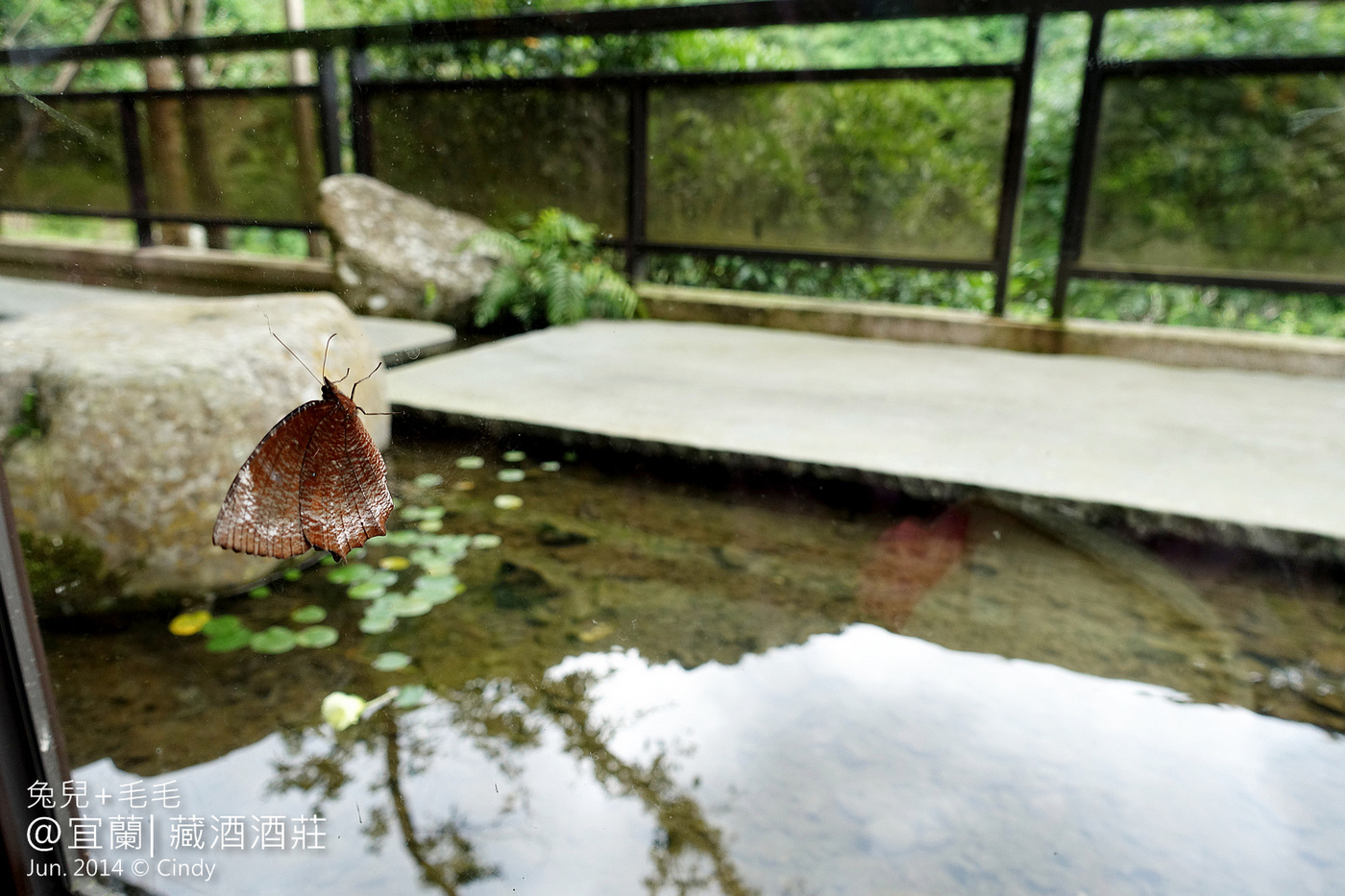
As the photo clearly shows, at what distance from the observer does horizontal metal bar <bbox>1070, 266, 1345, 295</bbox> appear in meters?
2.89

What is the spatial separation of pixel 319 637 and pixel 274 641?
0.35 feet

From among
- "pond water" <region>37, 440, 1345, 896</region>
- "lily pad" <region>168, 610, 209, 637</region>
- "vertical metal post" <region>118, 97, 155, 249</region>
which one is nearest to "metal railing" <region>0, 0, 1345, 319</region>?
"vertical metal post" <region>118, 97, 155, 249</region>

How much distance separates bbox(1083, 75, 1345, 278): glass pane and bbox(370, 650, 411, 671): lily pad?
300 centimetres

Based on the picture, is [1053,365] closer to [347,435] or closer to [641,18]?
[641,18]

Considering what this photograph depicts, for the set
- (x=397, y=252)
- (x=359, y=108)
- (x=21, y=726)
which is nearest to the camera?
(x=359, y=108)

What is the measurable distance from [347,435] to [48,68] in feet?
1.20

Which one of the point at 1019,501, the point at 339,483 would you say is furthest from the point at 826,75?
the point at 339,483

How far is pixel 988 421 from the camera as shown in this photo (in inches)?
95.6

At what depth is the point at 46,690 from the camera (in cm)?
84

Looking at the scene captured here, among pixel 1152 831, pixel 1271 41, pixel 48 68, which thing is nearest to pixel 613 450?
pixel 1152 831

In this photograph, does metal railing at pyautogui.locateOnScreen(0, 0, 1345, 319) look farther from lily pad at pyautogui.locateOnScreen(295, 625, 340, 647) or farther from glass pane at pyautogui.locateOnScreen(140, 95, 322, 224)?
lily pad at pyautogui.locateOnScreen(295, 625, 340, 647)

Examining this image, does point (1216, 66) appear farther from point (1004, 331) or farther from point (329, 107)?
point (329, 107)

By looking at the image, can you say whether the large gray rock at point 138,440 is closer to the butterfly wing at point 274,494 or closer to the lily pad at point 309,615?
the lily pad at point 309,615

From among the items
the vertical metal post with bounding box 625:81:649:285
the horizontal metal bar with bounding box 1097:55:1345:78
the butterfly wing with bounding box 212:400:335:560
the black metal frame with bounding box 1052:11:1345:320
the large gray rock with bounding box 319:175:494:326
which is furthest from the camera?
the black metal frame with bounding box 1052:11:1345:320
